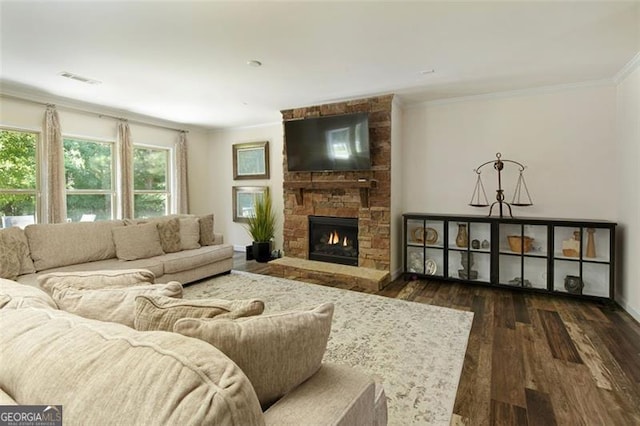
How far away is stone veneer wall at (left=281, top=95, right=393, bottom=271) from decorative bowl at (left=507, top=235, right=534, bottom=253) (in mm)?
1563

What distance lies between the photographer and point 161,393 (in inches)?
21.6

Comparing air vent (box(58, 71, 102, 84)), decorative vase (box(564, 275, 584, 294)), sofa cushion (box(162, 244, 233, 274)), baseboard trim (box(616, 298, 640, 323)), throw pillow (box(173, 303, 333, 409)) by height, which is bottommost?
baseboard trim (box(616, 298, 640, 323))

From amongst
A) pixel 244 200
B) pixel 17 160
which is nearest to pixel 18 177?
pixel 17 160

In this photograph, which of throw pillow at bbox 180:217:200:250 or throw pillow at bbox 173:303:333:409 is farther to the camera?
throw pillow at bbox 180:217:200:250

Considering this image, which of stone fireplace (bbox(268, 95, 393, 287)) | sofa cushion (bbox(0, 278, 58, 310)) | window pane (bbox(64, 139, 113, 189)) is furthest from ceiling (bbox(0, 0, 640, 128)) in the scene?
sofa cushion (bbox(0, 278, 58, 310))

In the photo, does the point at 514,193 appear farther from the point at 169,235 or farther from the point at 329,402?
the point at 169,235

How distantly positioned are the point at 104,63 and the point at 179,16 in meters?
1.45

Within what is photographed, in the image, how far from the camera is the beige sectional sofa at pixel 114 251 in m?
3.20

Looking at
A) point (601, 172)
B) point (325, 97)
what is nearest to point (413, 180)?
point (325, 97)

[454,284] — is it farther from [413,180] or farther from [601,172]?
[601,172]

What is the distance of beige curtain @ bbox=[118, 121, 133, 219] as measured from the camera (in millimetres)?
5266

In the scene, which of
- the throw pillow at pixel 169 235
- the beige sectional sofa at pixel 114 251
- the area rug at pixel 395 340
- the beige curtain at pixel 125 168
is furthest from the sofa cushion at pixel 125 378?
the beige curtain at pixel 125 168

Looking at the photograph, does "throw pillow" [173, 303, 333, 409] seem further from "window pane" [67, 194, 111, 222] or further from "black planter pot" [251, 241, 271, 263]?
"window pane" [67, 194, 111, 222]

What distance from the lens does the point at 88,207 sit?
16.4 feet
